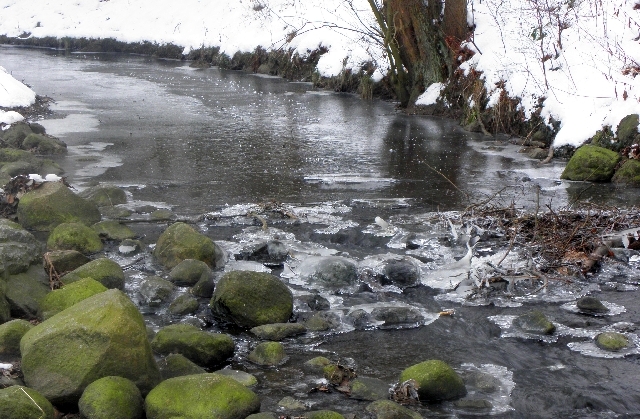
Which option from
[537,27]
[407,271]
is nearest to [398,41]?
[537,27]

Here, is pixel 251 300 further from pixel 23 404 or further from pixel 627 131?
pixel 627 131

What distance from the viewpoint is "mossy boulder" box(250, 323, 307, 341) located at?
5547 mm

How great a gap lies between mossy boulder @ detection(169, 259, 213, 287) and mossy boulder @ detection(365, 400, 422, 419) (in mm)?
2557

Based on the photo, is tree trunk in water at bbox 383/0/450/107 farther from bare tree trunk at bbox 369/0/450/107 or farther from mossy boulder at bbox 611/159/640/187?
mossy boulder at bbox 611/159/640/187

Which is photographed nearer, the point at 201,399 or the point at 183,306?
the point at 201,399

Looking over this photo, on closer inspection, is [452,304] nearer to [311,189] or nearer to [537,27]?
[311,189]

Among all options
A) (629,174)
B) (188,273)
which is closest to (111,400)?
(188,273)

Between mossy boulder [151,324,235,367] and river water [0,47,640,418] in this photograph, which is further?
mossy boulder [151,324,235,367]

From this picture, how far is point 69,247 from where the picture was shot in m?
7.29

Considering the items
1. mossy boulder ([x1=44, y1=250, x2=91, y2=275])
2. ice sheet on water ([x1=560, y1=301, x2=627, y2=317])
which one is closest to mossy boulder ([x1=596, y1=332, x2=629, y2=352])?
ice sheet on water ([x1=560, y1=301, x2=627, y2=317])

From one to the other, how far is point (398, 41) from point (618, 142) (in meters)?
7.45

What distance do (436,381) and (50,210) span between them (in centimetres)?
508

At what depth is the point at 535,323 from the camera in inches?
223

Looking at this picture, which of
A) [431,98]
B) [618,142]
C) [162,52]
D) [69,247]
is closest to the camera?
[69,247]
